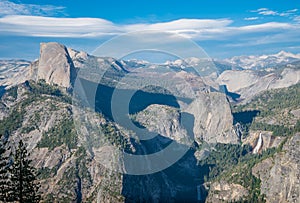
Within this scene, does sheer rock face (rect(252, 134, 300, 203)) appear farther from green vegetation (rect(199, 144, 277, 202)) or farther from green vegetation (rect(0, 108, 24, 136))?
green vegetation (rect(0, 108, 24, 136))

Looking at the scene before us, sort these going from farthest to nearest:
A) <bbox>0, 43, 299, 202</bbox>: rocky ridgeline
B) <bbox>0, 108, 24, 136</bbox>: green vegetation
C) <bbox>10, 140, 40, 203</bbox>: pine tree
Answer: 1. <bbox>0, 108, 24, 136</bbox>: green vegetation
2. <bbox>0, 43, 299, 202</bbox>: rocky ridgeline
3. <bbox>10, 140, 40, 203</bbox>: pine tree

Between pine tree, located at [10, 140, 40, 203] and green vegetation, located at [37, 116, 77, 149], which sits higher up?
pine tree, located at [10, 140, 40, 203]

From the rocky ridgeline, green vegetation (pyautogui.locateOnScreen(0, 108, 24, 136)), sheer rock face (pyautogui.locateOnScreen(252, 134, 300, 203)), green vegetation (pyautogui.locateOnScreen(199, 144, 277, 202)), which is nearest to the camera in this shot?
sheer rock face (pyautogui.locateOnScreen(252, 134, 300, 203))

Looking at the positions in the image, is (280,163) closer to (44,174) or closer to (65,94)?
(44,174)

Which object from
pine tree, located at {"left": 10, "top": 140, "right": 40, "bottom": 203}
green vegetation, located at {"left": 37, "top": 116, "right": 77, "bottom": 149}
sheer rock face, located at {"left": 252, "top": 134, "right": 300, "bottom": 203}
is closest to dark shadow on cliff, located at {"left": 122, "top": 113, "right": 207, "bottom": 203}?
green vegetation, located at {"left": 37, "top": 116, "right": 77, "bottom": 149}

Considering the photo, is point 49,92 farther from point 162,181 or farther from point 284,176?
point 284,176

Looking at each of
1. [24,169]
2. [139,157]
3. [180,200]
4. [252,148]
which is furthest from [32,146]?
[24,169]

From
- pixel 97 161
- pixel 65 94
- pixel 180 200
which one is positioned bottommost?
pixel 180 200

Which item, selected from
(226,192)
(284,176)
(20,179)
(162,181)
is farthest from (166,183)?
(20,179)

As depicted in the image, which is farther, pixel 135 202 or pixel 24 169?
pixel 135 202
